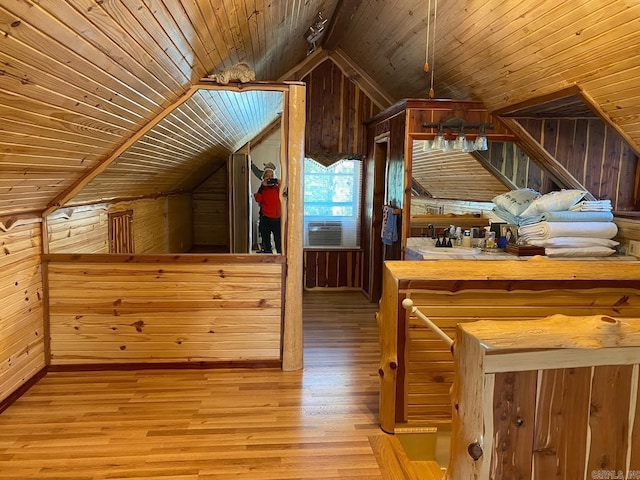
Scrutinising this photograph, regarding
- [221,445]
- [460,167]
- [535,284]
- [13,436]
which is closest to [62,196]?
[13,436]

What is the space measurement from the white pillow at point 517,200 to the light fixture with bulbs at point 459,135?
426 millimetres

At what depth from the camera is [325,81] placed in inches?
214

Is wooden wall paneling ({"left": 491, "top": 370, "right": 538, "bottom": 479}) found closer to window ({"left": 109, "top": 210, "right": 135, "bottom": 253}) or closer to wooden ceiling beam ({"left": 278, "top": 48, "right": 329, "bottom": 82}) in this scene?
window ({"left": 109, "top": 210, "right": 135, "bottom": 253})

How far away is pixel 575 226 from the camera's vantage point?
334 cm

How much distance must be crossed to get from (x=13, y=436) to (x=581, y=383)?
2640 millimetres

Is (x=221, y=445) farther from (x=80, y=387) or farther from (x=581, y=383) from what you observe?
(x=581, y=383)

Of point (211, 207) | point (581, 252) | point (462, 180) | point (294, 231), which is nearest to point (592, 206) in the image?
point (581, 252)

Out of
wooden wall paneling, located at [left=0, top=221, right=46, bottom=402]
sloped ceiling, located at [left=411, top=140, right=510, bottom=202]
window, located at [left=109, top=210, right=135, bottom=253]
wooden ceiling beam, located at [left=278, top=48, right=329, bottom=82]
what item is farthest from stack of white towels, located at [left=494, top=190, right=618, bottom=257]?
wooden wall paneling, located at [left=0, top=221, right=46, bottom=402]

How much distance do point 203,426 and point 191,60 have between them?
1961 mm

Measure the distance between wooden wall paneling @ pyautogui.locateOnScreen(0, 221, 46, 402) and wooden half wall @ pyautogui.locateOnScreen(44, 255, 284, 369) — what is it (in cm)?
11

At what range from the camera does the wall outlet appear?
327 centimetres

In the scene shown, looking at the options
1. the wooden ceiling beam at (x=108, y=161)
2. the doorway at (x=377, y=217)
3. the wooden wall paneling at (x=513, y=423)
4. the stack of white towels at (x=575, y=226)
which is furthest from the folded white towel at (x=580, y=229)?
the wooden ceiling beam at (x=108, y=161)

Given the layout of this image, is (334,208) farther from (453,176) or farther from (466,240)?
(466,240)

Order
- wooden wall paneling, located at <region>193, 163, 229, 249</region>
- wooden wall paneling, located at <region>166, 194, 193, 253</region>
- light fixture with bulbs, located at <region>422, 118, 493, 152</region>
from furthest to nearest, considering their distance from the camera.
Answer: wooden wall paneling, located at <region>193, 163, 229, 249</region>, wooden wall paneling, located at <region>166, 194, 193, 253</region>, light fixture with bulbs, located at <region>422, 118, 493, 152</region>
